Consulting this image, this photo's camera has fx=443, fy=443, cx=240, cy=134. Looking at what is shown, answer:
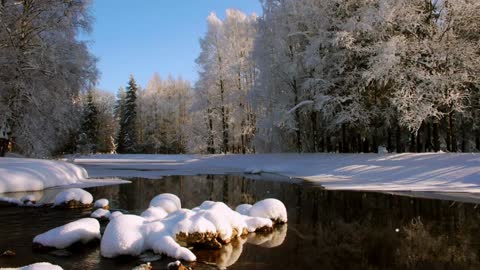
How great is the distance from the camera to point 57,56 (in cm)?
2356

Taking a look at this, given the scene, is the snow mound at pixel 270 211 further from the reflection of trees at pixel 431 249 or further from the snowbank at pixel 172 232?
the reflection of trees at pixel 431 249

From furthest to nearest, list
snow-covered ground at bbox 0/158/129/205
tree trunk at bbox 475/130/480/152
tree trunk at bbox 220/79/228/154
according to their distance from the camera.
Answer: tree trunk at bbox 220/79/228/154, tree trunk at bbox 475/130/480/152, snow-covered ground at bbox 0/158/129/205

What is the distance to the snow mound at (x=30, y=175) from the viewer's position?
58.5ft

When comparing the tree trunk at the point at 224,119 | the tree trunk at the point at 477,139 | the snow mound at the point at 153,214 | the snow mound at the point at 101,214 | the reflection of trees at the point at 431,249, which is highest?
the tree trunk at the point at 224,119

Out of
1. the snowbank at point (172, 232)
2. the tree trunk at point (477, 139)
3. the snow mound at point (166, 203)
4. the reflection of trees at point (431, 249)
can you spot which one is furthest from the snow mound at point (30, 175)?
the tree trunk at point (477, 139)

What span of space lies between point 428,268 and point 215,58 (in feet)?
120

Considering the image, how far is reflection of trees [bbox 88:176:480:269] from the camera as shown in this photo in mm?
8203

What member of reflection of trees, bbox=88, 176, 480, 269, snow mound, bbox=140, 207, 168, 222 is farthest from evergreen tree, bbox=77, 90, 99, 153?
snow mound, bbox=140, 207, 168, 222

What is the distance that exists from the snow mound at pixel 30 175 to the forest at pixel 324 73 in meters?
2.96

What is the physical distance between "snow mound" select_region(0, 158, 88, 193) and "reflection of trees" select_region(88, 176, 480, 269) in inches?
111

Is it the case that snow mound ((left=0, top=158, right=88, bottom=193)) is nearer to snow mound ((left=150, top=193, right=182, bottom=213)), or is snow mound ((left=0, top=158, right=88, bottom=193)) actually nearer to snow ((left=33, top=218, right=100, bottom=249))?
snow mound ((left=150, top=193, right=182, bottom=213))

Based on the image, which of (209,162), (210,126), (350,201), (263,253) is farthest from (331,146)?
(263,253)

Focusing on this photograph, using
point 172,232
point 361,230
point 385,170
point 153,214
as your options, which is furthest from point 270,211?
point 385,170

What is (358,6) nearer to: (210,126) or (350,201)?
(350,201)
